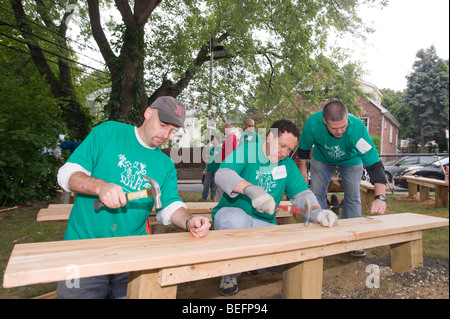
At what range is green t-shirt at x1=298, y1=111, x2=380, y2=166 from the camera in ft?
10.7

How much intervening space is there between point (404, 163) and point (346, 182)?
1019cm

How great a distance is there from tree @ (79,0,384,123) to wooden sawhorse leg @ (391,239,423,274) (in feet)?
15.8

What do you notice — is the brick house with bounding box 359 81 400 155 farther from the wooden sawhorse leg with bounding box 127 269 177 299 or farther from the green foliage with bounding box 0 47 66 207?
the wooden sawhorse leg with bounding box 127 269 177 299

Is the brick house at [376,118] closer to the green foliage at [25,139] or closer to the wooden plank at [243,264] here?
the green foliage at [25,139]

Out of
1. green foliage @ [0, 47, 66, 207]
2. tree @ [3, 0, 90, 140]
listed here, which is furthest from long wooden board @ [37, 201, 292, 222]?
tree @ [3, 0, 90, 140]

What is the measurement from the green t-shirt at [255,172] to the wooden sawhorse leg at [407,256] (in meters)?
1.13

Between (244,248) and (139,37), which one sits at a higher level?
(139,37)

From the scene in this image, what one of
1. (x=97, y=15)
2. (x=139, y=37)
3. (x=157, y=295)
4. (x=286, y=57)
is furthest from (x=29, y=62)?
(x=157, y=295)

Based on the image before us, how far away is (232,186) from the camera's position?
241 centimetres

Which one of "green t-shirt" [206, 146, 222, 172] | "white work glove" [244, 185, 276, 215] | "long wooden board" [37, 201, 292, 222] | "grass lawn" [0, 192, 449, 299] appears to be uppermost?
"green t-shirt" [206, 146, 222, 172]

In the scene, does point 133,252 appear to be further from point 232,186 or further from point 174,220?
point 232,186

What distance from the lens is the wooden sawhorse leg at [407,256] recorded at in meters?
2.84

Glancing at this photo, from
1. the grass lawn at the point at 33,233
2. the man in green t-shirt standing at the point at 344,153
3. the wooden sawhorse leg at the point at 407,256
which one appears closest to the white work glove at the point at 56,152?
the grass lawn at the point at 33,233
